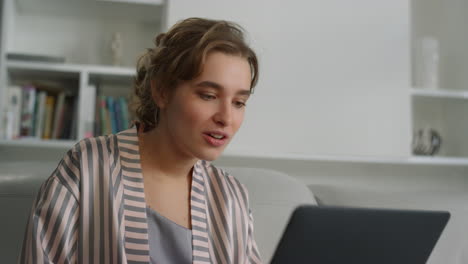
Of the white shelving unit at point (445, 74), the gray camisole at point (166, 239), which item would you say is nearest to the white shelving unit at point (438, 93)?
the white shelving unit at point (445, 74)

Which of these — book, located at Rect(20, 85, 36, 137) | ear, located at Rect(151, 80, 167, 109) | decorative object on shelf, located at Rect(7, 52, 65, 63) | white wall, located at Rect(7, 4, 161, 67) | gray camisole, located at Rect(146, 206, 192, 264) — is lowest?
gray camisole, located at Rect(146, 206, 192, 264)

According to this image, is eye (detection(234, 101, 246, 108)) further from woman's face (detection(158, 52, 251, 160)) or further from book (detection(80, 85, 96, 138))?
book (detection(80, 85, 96, 138))

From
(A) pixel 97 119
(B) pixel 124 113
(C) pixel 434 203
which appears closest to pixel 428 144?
(C) pixel 434 203

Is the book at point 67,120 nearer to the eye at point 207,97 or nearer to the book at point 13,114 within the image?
the book at point 13,114

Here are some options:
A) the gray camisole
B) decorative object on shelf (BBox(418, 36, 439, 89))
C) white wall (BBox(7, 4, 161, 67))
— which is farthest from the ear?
decorative object on shelf (BBox(418, 36, 439, 89))

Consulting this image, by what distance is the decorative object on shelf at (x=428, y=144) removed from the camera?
2803 mm

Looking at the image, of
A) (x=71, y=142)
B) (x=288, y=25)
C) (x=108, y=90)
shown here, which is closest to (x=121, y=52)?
(x=108, y=90)

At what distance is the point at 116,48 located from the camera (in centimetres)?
257

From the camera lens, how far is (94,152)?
107cm

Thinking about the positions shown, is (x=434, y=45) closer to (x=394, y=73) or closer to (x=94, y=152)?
(x=394, y=73)

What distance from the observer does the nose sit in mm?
1016

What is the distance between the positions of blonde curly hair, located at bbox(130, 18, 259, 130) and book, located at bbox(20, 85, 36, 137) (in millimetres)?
1310

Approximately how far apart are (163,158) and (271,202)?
0.46m

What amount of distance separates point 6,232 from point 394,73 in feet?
6.39
